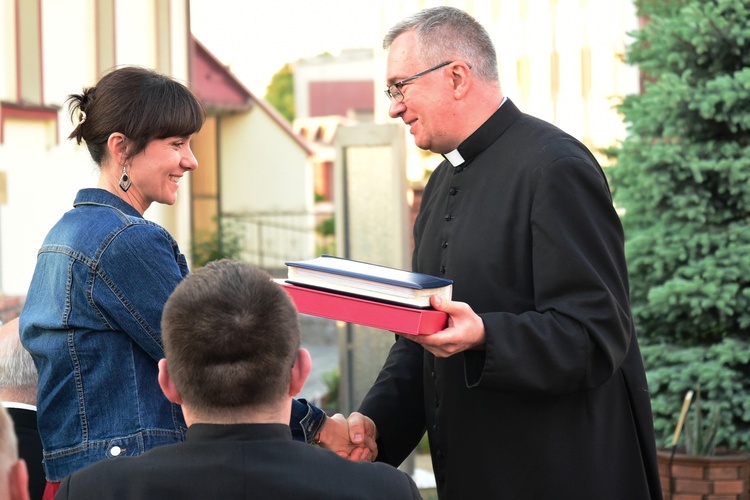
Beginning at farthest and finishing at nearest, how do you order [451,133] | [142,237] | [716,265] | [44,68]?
[44,68] → [716,265] → [451,133] → [142,237]

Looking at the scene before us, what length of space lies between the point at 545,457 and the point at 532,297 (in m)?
0.40

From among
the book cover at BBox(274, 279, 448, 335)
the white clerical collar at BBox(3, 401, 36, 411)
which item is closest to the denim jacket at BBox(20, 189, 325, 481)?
the book cover at BBox(274, 279, 448, 335)

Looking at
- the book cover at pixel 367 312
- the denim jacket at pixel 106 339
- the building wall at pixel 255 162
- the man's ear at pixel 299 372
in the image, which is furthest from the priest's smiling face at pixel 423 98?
the building wall at pixel 255 162

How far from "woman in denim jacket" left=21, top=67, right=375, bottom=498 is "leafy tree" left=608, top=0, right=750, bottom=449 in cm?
382

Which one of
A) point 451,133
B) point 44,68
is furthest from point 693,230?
point 44,68

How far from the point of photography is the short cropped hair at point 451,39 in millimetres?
2930

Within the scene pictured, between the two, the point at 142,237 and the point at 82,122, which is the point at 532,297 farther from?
the point at 82,122

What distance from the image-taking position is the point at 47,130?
8.54 metres

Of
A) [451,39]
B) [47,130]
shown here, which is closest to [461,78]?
[451,39]

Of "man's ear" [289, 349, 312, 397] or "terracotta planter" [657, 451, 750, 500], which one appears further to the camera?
"terracotta planter" [657, 451, 750, 500]

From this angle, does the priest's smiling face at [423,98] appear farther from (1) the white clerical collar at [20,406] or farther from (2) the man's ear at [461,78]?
(1) the white clerical collar at [20,406]

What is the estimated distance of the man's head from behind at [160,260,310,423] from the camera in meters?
1.94

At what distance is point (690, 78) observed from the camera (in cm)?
618

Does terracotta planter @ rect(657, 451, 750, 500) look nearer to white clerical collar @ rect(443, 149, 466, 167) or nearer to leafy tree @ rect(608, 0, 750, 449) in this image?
leafy tree @ rect(608, 0, 750, 449)
